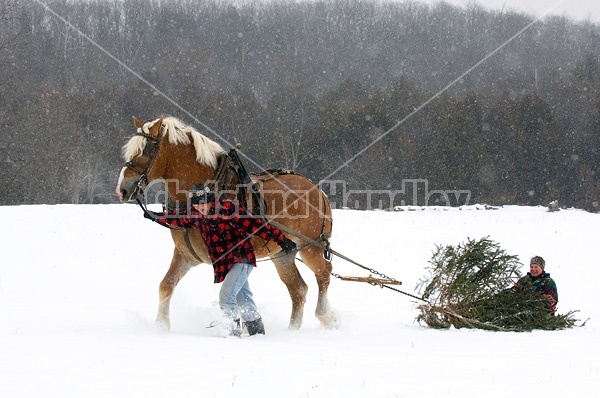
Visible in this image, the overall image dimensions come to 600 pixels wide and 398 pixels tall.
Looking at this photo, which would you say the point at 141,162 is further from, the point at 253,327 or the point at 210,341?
the point at 253,327

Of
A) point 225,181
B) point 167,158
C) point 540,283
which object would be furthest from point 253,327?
point 540,283

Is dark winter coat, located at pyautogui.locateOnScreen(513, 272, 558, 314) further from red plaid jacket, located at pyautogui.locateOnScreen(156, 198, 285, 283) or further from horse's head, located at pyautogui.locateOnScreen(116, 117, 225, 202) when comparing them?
horse's head, located at pyautogui.locateOnScreen(116, 117, 225, 202)

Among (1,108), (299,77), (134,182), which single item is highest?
(299,77)

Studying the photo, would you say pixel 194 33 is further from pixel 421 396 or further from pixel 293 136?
pixel 421 396

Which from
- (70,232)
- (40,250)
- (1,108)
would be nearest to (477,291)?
(40,250)

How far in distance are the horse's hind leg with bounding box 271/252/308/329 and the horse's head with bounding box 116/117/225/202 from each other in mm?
1634

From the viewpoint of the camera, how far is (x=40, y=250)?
12.3 metres

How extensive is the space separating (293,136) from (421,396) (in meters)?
39.1

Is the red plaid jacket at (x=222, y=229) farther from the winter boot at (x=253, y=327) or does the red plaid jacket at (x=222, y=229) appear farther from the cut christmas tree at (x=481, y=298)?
the cut christmas tree at (x=481, y=298)

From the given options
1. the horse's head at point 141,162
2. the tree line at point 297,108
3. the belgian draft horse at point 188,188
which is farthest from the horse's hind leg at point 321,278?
the tree line at point 297,108

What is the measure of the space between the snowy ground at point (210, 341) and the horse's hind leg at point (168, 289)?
17 centimetres

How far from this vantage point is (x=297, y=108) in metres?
44.9

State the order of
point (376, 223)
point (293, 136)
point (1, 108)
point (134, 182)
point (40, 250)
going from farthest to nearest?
point (293, 136) < point (1, 108) < point (376, 223) < point (40, 250) < point (134, 182)

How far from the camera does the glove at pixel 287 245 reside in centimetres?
662
